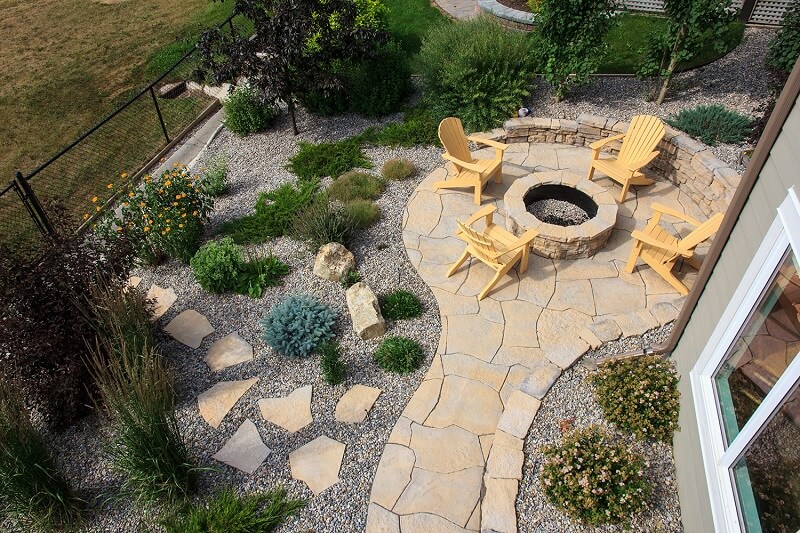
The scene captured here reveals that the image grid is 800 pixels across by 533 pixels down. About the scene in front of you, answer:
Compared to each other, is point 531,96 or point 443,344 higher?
point 531,96

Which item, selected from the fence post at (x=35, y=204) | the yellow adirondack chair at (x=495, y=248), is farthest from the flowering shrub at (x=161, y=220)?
the yellow adirondack chair at (x=495, y=248)

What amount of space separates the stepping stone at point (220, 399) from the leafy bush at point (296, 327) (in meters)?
0.44

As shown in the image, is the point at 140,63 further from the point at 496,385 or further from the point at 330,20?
the point at 496,385

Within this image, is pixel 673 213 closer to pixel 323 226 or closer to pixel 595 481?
pixel 595 481

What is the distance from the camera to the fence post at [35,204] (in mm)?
5846

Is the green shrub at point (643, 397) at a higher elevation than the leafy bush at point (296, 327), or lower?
higher

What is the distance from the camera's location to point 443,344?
504 centimetres

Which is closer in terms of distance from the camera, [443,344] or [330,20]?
[443,344]

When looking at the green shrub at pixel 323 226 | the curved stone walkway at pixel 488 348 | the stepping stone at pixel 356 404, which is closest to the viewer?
the curved stone walkway at pixel 488 348

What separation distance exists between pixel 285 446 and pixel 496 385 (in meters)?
1.96

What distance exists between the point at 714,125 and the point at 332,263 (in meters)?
5.45

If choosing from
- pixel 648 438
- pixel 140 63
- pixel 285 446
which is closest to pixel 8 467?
pixel 285 446

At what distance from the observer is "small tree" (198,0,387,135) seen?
23.9 feet

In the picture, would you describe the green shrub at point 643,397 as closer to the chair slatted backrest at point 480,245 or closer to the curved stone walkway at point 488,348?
the curved stone walkway at point 488,348
